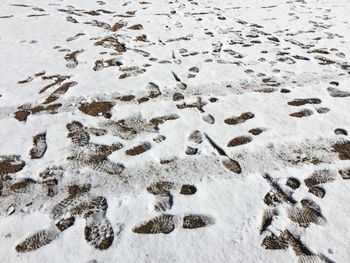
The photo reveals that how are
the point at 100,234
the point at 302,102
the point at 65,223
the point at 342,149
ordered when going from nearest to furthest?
the point at 100,234 < the point at 65,223 < the point at 342,149 < the point at 302,102

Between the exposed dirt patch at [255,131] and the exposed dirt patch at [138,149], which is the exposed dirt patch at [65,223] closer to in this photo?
the exposed dirt patch at [138,149]

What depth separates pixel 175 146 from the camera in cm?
396

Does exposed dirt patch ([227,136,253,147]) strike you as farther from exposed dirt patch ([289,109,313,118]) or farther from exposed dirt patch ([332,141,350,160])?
exposed dirt patch ([332,141,350,160])

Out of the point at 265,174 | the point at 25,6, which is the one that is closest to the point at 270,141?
the point at 265,174

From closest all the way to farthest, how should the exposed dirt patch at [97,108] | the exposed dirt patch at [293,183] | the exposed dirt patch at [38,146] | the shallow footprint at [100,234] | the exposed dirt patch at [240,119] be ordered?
the shallow footprint at [100,234] < the exposed dirt patch at [293,183] < the exposed dirt patch at [38,146] < the exposed dirt patch at [240,119] < the exposed dirt patch at [97,108]

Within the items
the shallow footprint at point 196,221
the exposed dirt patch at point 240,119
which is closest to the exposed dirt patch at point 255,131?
the exposed dirt patch at point 240,119

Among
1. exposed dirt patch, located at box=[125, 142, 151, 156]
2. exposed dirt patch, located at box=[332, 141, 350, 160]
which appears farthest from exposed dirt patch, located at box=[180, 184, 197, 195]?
exposed dirt patch, located at box=[332, 141, 350, 160]

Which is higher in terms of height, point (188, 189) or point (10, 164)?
point (188, 189)

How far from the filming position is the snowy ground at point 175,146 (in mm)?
2898

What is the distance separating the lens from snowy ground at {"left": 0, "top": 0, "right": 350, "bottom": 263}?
9.51ft

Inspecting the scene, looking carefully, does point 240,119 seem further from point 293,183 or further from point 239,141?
point 293,183

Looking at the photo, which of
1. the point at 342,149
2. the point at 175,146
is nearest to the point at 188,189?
the point at 175,146

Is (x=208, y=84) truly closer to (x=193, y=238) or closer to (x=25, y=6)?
(x=193, y=238)

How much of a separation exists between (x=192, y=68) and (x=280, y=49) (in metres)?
1.83
